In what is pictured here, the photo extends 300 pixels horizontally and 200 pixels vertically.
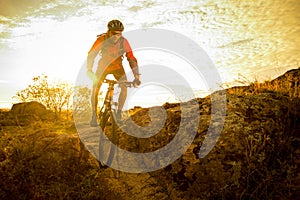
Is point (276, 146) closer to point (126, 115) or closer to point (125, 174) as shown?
point (125, 174)

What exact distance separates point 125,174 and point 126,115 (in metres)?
1.85

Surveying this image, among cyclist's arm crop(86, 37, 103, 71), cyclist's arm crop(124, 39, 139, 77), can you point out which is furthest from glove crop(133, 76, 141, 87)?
cyclist's arm crop(86, 37, 103, 71)

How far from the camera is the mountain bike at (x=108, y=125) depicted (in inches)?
229

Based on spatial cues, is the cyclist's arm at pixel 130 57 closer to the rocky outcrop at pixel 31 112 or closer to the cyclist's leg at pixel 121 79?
the cyclist's leg at pixel 121 79

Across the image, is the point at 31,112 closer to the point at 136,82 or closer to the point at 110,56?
the point at 110,56

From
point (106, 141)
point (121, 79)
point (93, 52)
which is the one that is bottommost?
point (106, 141)

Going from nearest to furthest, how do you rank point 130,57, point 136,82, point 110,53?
point 136,82 → point 110,53 → point 130,57

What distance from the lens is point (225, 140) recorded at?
481 centimetres

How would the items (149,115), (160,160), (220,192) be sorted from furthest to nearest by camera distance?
(149,115), (160,160), (220,192)

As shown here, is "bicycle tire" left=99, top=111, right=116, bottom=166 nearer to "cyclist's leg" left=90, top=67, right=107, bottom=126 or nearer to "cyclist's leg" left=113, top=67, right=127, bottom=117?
"cyclist's leg" left=90, top=67, right=107, bottom=126

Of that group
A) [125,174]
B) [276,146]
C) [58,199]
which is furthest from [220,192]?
[58,199]

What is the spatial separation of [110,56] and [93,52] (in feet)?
1.37

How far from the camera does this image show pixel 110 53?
236 inches

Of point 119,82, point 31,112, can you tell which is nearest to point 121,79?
point 119,82
